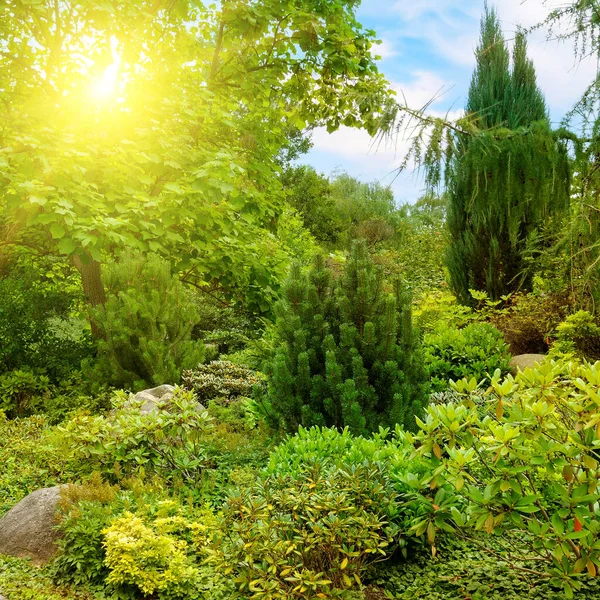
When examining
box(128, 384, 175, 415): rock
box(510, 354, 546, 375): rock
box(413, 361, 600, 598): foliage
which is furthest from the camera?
box(510, 354, 546, 375): rock

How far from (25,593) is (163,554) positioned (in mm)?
810

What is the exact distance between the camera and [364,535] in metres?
3.01

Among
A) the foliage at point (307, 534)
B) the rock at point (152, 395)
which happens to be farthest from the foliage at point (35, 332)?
the foliage at point (307, 534)

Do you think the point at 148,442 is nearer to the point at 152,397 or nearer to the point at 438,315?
the point at 152,397

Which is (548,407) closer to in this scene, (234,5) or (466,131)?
(466,131)

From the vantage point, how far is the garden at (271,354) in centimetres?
304

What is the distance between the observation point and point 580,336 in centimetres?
687

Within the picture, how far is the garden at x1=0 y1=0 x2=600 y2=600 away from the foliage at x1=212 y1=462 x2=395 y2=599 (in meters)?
0.02

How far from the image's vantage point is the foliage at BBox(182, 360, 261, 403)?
6918 millimetres

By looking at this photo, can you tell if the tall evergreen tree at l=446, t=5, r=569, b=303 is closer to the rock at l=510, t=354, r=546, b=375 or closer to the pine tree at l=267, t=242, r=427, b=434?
the rock at l=510, t=354, r=546, b=375

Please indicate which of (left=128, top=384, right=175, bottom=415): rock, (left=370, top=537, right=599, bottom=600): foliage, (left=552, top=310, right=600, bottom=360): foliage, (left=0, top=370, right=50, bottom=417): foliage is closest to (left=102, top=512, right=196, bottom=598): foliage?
(left=370, top=537, right=599, bottom=600): foliage

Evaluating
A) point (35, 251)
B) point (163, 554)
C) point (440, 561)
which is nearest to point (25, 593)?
point (163, 554)

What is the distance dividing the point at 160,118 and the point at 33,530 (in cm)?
635

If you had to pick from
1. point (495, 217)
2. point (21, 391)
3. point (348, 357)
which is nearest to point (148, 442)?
point (348, 357)
